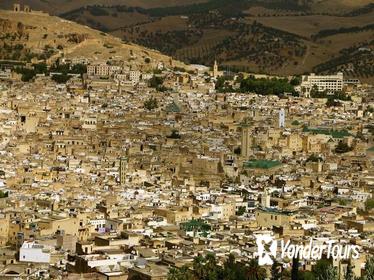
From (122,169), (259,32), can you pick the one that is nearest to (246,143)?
(122,169)

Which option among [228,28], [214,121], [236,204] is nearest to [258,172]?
[236,204]

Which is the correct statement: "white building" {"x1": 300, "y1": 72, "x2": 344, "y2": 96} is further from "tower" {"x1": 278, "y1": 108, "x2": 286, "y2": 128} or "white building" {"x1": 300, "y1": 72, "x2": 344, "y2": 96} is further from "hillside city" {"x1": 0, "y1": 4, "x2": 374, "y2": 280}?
"tower" {"x1": 278, "y1": 108, "x2": 286, "y2": 128}

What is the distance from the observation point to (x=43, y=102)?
53594 millimetres

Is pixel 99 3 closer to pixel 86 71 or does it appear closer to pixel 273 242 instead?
pixel 86 71

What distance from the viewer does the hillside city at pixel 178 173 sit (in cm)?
2211

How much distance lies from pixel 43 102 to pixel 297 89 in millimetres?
18293

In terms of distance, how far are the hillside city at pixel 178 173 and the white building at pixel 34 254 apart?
0.04 meters

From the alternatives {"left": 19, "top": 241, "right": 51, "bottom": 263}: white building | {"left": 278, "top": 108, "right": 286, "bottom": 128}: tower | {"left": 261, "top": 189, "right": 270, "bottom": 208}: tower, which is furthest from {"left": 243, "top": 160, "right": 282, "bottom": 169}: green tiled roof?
{"left": 19, "top": 241, "right": 51, "bottom": 263}: white building

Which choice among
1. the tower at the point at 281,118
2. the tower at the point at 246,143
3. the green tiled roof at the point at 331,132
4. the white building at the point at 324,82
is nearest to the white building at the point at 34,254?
the tower at the point at 246,143

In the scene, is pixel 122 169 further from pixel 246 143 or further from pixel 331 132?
pixel 331 132

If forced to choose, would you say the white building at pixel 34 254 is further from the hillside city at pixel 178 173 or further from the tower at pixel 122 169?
the tower at pixel 122 169

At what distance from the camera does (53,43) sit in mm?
74875

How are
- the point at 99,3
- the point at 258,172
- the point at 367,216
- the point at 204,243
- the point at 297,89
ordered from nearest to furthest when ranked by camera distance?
1. the point at 204,243
2. the point at 367,216
3. the point at 258,172
4. the point at 297,89
5. the point at 99,3

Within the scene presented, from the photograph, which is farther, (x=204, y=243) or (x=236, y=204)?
(x=236, y=204)
